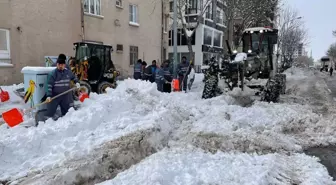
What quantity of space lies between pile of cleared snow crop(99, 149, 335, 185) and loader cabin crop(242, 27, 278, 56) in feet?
24.5

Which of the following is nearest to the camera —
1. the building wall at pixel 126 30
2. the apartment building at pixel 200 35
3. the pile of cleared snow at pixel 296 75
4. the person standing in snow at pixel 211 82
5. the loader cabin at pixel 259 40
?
the person standing in snow at pixel 211 82

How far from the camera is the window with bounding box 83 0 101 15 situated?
16.5 metres

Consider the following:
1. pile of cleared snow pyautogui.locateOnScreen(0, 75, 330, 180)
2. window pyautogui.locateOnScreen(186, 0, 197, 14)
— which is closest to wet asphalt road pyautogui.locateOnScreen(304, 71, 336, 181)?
pile of cleared snow pyautogui.locateOnScreen(0, 75, 330, 180)

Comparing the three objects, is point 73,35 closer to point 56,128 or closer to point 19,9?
point 19,9

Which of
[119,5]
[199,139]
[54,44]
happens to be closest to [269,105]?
[199,139]

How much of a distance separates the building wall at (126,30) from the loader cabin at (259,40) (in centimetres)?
889

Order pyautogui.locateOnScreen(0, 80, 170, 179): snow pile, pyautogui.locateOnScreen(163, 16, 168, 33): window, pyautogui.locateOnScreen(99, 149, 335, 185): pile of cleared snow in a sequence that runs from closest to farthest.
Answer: pyautogui.locateOnScreen(99, 149, 335, 185): pile of cleared snow → pyautogui.locateOnScreen(0, 80, 170, 179): snow pile → pyautogui.locateOnScreen(163, 16, 168, 33): window

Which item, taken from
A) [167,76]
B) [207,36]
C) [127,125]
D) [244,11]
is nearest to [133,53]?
[244,11]

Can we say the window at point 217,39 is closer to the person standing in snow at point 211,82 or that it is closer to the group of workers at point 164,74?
the group of workers at point 164,74

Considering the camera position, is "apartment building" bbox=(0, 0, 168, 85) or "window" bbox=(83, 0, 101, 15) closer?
"apartment building" bbox=(0, 0, 168, 85)

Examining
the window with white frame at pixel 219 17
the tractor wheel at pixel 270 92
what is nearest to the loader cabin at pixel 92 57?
the tractor wheel at pixel 270 92

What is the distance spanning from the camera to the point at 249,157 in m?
4.83

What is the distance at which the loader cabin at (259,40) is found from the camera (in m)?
11.6

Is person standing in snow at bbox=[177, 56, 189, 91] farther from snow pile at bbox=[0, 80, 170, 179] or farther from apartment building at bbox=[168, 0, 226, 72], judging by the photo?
apartment building at bbox=[168, 0, 226, 72]
